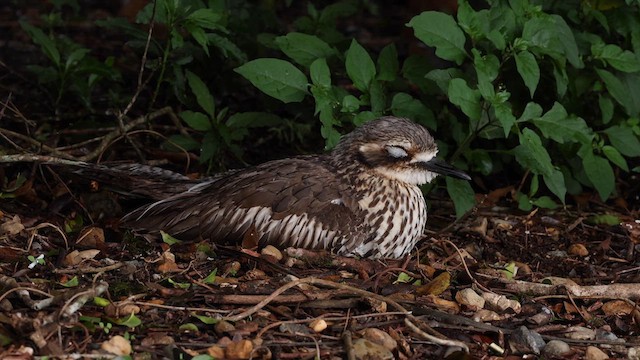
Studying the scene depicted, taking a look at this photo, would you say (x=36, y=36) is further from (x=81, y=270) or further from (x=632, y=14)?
(x=632, y=14)

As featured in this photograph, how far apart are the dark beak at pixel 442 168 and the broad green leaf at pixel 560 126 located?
1.79 feet

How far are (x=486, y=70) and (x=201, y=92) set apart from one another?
1.79 m

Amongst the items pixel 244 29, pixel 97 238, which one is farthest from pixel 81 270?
pixel 244 29

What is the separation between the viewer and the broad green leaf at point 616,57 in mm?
6340

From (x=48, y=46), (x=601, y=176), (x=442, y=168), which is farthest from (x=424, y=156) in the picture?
(x=48, y=46)

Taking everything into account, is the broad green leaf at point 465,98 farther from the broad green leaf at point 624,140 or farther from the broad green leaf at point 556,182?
the broad green leaf at point 624,140

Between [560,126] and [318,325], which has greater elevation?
[560,126]

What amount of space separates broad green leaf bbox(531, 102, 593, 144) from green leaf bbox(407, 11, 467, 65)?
0.56 m

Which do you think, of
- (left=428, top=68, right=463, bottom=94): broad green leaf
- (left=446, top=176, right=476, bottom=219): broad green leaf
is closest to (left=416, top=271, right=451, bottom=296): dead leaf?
(left=446, top=176, right=476, bottom=219): broad green leaf

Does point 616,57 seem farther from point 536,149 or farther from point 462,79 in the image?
point 462,79

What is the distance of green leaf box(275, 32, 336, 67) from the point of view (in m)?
6.33

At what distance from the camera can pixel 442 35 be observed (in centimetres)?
593

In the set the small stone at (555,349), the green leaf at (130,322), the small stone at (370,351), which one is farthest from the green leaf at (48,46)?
the small stone at (555,349)

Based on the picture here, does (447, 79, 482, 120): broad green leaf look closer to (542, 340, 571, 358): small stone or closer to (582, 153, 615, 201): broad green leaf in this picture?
(582, 153, 615, 201): broad green leaf
